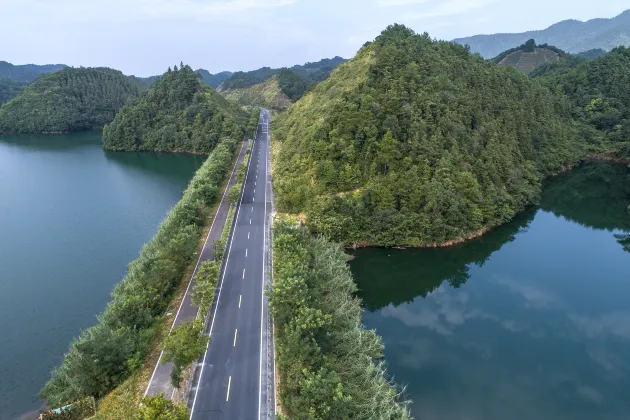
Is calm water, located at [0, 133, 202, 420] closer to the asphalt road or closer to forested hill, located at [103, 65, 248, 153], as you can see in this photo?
forested hill, located at [103, 65, 248, 153]

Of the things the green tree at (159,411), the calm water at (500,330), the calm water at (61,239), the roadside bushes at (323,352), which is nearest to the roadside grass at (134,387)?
the green tree at (159,411)

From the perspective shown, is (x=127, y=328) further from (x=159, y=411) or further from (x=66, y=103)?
(x=66, y=103)

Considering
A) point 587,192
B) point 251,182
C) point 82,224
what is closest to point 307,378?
point 251,182

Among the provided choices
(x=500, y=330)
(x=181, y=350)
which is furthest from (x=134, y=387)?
(x=500, y=330)

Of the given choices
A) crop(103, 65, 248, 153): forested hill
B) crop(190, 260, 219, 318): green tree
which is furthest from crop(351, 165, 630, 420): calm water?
crop(103, 65, 248, 153): forested hill

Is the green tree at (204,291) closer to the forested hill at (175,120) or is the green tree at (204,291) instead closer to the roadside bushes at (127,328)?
the roadside bushes at (127,328)

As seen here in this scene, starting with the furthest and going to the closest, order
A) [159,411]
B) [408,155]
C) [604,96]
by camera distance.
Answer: [604,96]
[408,155]
[159,411]
